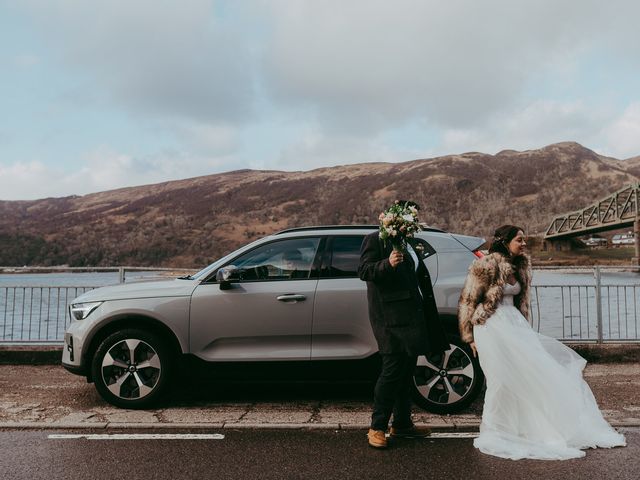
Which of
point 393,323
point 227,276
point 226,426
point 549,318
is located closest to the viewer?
point 393,323

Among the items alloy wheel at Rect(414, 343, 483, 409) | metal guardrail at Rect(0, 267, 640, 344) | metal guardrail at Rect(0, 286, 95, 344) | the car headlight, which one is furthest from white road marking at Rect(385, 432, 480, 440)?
metal guardrail at Rect(0, 286, 95, 344)

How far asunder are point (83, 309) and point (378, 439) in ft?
10.5

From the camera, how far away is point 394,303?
464 centimetres

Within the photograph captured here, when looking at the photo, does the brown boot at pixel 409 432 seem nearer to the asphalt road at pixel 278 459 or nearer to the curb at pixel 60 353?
the asphalt road at pixel 278 459

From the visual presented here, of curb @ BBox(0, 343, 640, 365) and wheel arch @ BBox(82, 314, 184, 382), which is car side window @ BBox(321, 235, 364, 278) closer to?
wheel arch @ BBox(82, 314, 184, 382)

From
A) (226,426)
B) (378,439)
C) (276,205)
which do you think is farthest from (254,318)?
(276,205)

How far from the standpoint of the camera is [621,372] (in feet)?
25.6

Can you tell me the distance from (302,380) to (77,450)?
199 cm

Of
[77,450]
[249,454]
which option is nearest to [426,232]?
[249,454]

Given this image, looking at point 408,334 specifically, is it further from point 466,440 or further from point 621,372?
point 621,372

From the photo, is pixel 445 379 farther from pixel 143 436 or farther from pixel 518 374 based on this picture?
pixel 143 436

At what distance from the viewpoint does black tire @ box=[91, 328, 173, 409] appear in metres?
5.78

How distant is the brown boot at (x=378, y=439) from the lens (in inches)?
183

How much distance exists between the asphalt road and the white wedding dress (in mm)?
152
